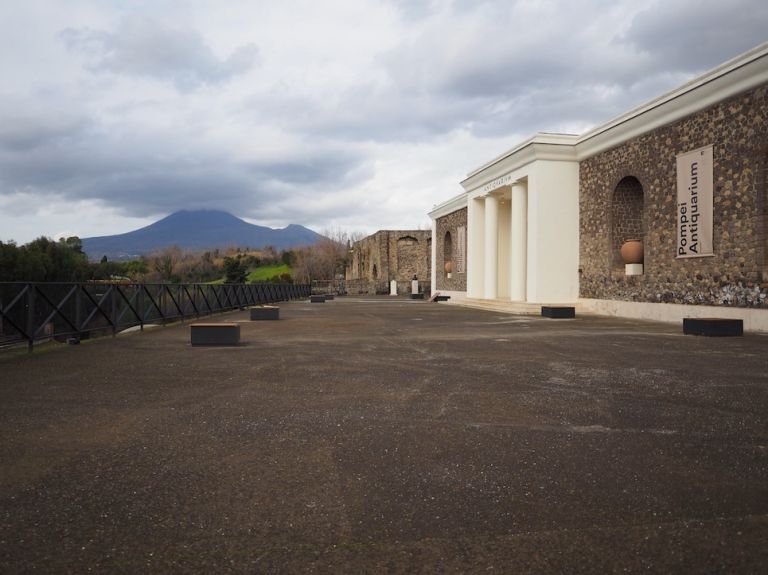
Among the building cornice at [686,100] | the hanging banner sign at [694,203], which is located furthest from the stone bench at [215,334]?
the building cornice at [686,100]

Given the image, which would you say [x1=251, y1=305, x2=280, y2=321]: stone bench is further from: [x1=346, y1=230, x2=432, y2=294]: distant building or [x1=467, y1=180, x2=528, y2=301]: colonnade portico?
[x1=346, y1=230, x2=432, y2=294]: distant building

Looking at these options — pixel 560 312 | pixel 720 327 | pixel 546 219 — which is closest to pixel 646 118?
pixel 546 219

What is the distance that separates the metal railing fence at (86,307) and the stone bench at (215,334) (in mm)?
2283

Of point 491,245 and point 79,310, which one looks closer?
point 79,310

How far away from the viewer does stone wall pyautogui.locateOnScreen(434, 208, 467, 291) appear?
3288 cm

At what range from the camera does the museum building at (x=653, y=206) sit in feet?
43.0

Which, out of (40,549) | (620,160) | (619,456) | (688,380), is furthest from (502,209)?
(40,549)

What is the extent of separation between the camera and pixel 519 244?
2317cm

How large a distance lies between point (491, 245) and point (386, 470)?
24.4 metres

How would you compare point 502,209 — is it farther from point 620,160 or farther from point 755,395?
point 755,395

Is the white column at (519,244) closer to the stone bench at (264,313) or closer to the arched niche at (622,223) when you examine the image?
the arched niche at (622,223)

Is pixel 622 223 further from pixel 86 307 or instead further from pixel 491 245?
pixel 86 307

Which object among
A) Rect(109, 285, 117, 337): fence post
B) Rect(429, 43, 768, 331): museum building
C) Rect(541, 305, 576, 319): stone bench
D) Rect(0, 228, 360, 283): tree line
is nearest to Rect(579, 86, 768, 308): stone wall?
Rect(429, 43, 768, 331): museum building

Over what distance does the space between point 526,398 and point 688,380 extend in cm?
235
